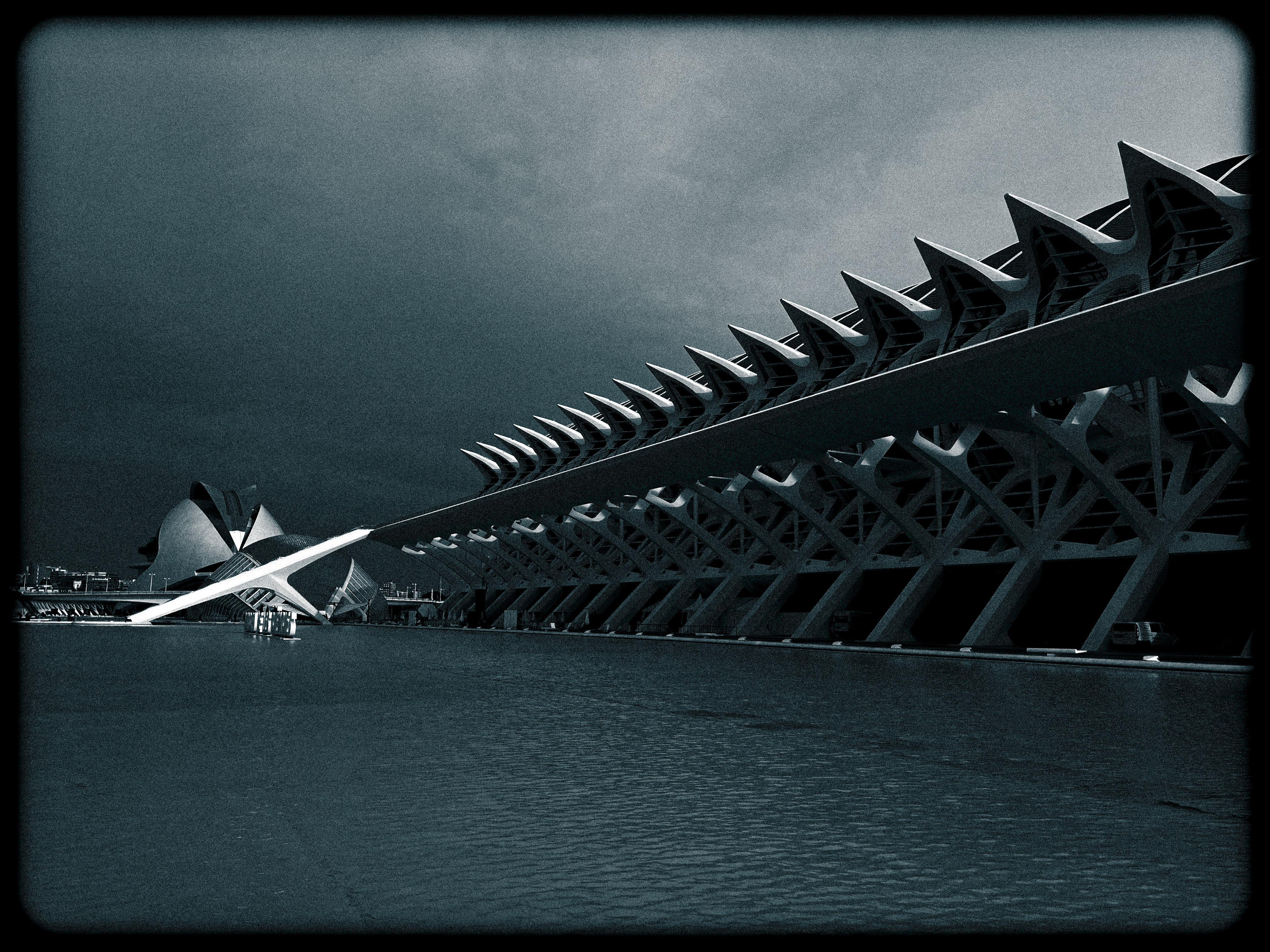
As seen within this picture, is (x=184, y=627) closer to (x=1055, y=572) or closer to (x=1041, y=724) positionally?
(x=1055, y=572)

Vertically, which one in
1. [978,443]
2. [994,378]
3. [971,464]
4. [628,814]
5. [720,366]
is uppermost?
[720,366]

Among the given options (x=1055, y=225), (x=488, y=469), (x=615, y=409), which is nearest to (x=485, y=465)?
(x=488, y=469)

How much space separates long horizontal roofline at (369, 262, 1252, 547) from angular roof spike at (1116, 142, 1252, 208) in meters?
3.03

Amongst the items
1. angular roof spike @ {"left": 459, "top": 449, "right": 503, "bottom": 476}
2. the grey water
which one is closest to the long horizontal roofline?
the grey water

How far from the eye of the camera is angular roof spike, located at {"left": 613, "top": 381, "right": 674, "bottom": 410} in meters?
42.6

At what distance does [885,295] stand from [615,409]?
18.6 m

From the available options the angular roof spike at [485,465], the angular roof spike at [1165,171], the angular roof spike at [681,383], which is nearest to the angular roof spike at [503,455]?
the angular roof spike at [485,465]

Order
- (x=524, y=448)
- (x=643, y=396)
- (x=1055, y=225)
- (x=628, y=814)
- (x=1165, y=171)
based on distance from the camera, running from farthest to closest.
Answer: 1. (x=524, y=448)
2. (x=643, y=396)
3. (x=1055, y=225)
4. (x=1165, y=171)
5. (x=628, y=814)

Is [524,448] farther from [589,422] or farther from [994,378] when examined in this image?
[994,378]

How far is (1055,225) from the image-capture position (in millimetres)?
23516

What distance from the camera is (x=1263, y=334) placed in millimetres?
15945

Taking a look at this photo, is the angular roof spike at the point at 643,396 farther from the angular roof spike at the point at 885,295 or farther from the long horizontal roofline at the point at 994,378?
the angular roof spike at the point at 885,295

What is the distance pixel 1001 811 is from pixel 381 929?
3.53 meters

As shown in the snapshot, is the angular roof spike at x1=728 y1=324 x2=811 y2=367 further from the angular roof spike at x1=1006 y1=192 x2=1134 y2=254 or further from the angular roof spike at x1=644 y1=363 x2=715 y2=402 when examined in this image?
the angular roof spike at x1=1006 y1=192 x2=1134 y2=254
